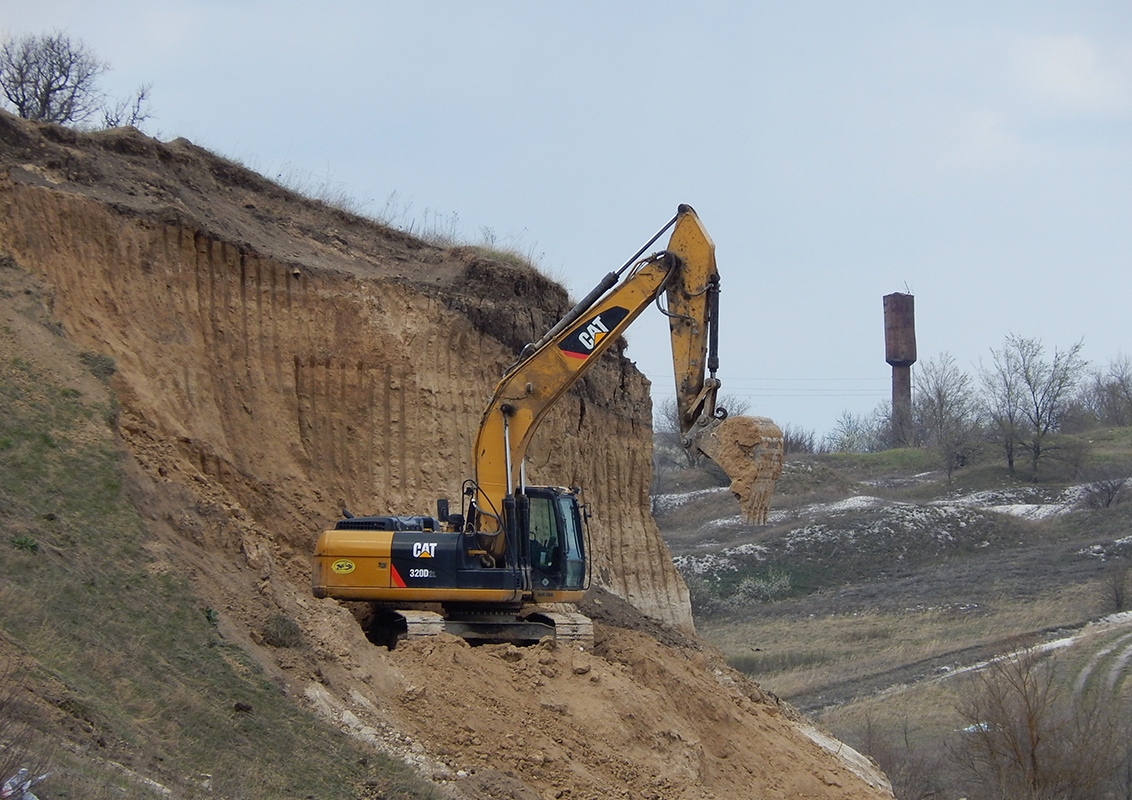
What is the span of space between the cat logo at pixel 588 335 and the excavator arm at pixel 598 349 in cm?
1

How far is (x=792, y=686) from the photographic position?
2923 centimetres

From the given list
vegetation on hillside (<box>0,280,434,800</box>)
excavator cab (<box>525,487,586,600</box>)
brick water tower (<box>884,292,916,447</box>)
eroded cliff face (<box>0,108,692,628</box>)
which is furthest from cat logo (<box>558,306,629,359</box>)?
brick water tower (<box>884,292,916,447</box>)

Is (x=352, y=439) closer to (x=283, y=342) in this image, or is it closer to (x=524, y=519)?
(x=283, y=342)

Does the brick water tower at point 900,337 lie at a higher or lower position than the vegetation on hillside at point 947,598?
higher

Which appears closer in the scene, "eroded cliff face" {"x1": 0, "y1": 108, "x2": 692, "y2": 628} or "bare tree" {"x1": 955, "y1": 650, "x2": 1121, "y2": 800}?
"eroded cliff face" {"x1": 0, "y1": 108, "x2": 692, "y2": 628}

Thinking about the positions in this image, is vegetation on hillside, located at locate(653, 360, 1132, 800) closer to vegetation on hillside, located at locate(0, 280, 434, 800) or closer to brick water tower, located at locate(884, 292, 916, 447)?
brick water tower, located at locate(884, 292, 916, 447)

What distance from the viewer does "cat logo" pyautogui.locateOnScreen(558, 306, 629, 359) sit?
14758mm

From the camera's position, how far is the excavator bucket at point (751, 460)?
49.9ft

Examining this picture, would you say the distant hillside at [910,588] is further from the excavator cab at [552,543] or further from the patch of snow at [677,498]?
the excavator cab at [552,543]

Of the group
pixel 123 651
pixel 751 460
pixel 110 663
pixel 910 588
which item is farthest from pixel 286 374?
pixel 910 588

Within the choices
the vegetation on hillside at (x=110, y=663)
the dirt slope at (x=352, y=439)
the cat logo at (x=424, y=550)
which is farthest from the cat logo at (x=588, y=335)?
the vegetation on hillside at (x=110, y=663)

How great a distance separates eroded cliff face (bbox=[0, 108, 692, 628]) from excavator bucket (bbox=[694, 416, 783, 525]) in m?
4.63

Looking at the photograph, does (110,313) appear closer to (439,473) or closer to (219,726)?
(439,473)

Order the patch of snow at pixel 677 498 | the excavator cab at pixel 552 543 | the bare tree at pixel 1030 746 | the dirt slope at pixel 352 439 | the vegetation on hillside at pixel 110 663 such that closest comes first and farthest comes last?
1. the vegetation on hillside at pixel 110 663
2. the dirt slope at pixel 352 439
3. the excavator cab at pixel 552 543
4. the bare tree at pixel 1030 746
5. the patch of snow at pixel 677 498
